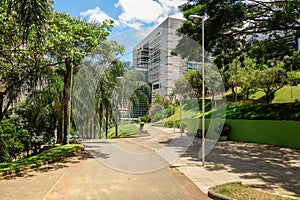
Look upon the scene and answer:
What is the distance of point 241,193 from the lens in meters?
5.29

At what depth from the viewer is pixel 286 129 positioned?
44.9ft

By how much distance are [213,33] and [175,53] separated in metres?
2.08

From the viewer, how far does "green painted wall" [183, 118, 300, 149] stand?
13.2 meters

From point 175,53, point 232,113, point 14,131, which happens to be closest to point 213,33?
point 175,53

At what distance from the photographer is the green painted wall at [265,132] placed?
13.2m

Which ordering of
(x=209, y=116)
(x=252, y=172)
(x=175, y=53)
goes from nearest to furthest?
(x=252, y=172) → (x=175, y=53) → (x=209, y=116)

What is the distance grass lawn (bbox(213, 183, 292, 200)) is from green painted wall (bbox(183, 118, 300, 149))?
891 centimetres

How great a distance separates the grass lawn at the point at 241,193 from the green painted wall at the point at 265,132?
8.91 meters

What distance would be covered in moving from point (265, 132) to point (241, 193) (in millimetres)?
11051

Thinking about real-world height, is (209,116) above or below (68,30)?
below

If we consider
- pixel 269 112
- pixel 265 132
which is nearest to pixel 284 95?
pixel 269 112

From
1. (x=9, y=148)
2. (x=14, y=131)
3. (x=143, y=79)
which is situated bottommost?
(x=9, y=148)

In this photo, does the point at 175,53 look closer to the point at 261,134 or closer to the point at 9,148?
the point at 261,134

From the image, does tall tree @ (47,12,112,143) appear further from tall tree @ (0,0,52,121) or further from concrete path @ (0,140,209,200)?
concrete path @ (0,140,209,200)
